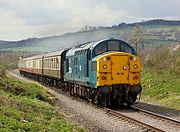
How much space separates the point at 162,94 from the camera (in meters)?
26.5

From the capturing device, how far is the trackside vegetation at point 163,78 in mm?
25278

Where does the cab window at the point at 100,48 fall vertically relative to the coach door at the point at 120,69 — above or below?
above

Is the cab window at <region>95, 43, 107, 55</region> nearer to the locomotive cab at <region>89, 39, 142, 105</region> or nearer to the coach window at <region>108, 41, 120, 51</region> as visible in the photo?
the coach window at <region>108, 41, 120, 51</region>

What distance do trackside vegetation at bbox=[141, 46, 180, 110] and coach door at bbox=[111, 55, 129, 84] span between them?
3.63 m

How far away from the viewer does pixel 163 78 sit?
99.4 feet

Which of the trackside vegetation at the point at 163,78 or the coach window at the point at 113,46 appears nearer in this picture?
the coach window at the point at 113,46

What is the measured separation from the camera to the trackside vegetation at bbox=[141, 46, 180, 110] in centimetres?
2528

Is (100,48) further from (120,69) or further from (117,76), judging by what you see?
(117,76)

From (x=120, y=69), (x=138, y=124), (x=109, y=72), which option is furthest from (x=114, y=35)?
(x=138, y=124)

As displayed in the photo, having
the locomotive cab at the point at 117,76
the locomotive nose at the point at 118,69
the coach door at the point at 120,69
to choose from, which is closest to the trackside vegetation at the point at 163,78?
the locomotive cab at the point at 117,76

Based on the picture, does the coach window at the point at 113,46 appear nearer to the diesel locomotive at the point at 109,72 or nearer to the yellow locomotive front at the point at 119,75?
the diesel locomotive at the point at 109,72

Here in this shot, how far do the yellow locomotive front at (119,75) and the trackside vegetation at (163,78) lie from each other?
3058 millimetres

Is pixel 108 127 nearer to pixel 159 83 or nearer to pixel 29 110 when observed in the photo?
pixel 29 110

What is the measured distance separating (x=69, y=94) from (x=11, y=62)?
375 feet
